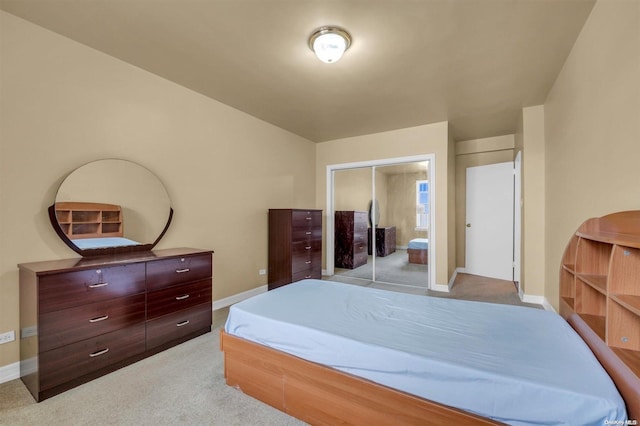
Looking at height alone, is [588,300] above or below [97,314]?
above

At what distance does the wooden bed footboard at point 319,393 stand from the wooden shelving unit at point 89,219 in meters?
1.57

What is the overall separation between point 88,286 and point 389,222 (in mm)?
4173

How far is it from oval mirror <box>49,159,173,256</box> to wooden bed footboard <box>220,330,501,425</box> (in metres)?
1.51

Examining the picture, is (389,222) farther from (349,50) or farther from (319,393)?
(319,393)

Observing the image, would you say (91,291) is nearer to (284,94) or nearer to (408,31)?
(284,94)

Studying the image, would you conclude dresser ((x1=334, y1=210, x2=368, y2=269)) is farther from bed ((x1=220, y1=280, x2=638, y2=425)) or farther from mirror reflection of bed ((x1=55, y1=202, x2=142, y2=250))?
mirror reflection of bed ((x1=55, y1=202, x2=142, y2=250))

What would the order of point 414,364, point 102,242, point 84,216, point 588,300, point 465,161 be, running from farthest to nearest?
point 465,161 < point 102,242 < point 84,216 < point 588,300 < point 414,364

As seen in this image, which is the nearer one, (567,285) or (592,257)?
(592,257)

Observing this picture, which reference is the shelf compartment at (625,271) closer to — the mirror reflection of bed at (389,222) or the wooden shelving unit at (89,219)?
the mirror reflection of bed at (389,222)

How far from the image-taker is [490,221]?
5.09 meters

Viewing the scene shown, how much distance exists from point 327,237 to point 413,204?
1764 mm

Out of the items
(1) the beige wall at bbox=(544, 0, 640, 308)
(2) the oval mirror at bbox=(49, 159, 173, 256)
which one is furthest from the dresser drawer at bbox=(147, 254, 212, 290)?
(1) the beige wall at bbox=(544, 0, 640, 308)

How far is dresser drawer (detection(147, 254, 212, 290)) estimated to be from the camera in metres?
2.34

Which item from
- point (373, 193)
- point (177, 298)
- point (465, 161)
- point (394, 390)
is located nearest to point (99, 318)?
point (177, 298)
